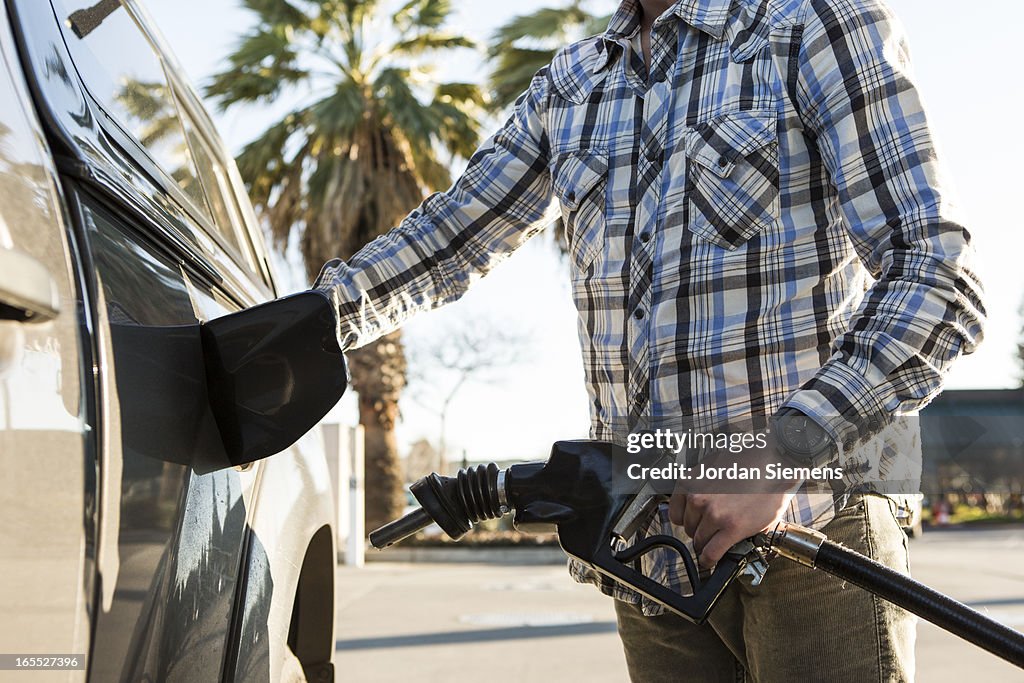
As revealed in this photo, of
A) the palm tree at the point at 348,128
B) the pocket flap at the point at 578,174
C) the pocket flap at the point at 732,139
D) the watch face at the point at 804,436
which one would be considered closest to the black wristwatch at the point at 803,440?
the watch face at the point at 804,436

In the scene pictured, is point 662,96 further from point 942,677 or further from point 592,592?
point 592,592

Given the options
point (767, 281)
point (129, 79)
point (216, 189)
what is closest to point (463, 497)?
point (767, 281)

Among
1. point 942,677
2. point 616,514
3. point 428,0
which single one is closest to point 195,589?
point 616,514

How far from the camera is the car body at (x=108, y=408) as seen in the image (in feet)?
2.57

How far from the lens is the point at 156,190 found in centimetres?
133

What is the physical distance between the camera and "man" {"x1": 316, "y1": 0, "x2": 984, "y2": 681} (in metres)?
1.31

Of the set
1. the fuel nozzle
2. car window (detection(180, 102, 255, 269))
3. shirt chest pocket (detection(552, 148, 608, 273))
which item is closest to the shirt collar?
shirt chest pocket (detection(552, 148, 608, 273))

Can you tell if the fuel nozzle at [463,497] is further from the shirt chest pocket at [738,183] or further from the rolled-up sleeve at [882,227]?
the shirt chest pocket at [738,183]

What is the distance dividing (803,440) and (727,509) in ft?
0.49

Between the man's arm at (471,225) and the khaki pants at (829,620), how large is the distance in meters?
0.78

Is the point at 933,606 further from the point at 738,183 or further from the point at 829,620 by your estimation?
the point at 738,183

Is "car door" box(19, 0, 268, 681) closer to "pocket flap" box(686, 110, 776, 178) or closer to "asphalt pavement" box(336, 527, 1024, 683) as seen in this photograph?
"pocket flap" box(686, 110, 776, 178)

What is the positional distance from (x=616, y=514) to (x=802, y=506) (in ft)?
1.34

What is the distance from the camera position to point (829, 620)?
4.98 feet
